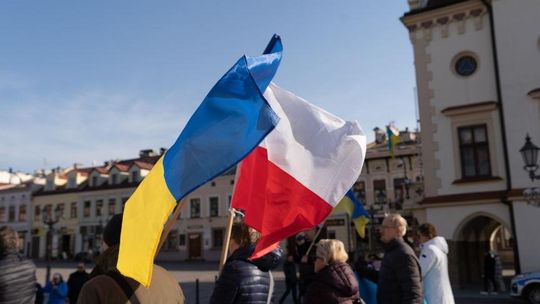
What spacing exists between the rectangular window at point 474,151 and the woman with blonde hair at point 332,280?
1553 centimetres

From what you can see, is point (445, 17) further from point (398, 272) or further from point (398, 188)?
point (398, 188)

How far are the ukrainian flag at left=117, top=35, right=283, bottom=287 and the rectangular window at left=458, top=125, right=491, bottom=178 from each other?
16.1 meters

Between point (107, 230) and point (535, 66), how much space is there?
18.0m

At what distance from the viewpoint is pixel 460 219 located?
717 inches

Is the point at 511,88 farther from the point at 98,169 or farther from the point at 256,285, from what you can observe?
the point at 98,169

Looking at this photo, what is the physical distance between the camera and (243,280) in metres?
4.18

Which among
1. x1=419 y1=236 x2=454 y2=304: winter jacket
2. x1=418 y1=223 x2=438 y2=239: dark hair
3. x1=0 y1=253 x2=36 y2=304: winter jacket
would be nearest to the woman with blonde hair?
x1=419 y1=236 x2=454 y2=304: winter jacket

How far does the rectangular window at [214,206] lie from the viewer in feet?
155

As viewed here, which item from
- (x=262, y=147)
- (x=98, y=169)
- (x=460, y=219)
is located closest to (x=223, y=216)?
(x=98, y=169)

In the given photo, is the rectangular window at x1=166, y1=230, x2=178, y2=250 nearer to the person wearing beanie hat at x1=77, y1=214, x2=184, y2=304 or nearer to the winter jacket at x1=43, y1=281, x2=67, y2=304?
the winter jacket at x1=43, y1=281, x2=67, y2=304

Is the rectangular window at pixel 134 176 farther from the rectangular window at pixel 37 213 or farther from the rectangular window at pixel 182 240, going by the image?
the rectangular window at pixel 37 213

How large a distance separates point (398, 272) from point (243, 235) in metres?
1.53

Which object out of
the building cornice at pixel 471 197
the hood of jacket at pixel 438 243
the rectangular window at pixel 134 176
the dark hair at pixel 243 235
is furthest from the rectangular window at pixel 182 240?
the dark hair at pixel 243 235

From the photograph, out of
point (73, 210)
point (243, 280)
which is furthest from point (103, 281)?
point (73, 210)
